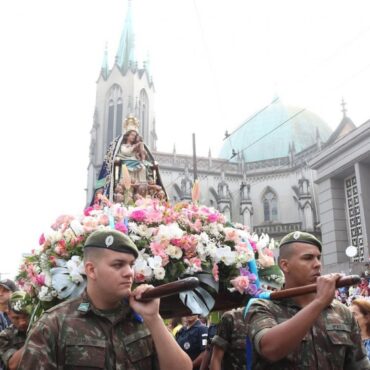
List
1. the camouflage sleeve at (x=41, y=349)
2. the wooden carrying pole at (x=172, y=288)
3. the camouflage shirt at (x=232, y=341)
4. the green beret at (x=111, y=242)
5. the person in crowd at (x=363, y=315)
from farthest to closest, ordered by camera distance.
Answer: the person in crowd at (x=363, y=315), the camouflage shirt at (x=232, y=341), the green beret at (x=111, y=242), the camouflage sleeve at (x=41, y=349), the wooden carrying pole at (x=172, y=288)

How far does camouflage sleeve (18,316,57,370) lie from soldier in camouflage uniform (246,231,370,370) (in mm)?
1066

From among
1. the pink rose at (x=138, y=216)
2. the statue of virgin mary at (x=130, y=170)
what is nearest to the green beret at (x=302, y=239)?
the pink rose at (x=138, y=216)

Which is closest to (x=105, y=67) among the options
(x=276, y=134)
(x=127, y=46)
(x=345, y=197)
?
(x=127, y=46)

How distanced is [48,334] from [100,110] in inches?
2108

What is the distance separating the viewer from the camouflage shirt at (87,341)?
2170 mm

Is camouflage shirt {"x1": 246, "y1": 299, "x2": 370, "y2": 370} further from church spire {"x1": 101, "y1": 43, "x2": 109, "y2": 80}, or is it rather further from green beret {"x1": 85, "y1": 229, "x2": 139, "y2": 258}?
church spire {"x1": 101, "y1": 43, "x2": 109, "y2": 80}

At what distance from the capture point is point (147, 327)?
7.82ft

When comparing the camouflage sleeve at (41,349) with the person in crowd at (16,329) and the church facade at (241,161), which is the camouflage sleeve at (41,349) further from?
the church facade at (241,161)

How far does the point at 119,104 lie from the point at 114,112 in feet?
3.81

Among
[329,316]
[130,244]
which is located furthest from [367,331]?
[130,244]

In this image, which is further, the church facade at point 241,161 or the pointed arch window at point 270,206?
the pointed arch window at point 270,206

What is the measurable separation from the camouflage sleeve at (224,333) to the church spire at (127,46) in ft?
179

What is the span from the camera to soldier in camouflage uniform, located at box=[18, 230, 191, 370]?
7.16 ft

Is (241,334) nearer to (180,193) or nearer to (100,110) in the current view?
(180,193)
